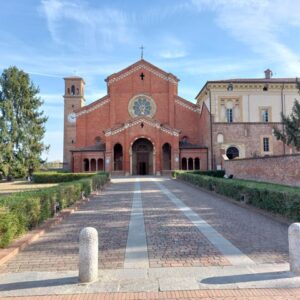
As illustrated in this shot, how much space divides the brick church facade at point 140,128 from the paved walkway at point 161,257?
34.5 m

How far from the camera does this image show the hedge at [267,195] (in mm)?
9859

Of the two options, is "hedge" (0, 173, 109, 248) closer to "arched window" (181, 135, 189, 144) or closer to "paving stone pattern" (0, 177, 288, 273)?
"paving stone pattern" (0, 177, 288, 273)

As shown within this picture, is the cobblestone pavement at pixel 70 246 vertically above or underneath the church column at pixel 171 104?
underneath

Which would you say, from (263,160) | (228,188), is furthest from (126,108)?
(228,188)

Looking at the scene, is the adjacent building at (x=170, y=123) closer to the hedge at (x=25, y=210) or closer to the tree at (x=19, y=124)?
the tree at (x=19, y=124)

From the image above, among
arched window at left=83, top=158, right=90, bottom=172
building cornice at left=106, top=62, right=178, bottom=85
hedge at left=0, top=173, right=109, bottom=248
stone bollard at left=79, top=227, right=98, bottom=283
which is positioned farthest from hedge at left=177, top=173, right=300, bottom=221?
building cornice at left=106, top=62, right=178, bottom=85

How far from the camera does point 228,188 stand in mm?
16281

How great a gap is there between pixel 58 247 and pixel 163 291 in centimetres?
346

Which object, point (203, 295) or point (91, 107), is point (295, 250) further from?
point (91, 107)

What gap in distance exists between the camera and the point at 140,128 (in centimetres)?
4572

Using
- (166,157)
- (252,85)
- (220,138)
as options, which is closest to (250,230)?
(220,138)

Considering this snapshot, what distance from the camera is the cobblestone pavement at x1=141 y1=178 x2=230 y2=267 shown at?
6.22 meters

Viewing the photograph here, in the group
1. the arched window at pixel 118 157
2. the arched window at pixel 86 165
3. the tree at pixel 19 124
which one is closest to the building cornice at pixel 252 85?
the arched window at pixel 118 157

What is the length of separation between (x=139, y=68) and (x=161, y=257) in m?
46.5
